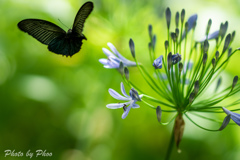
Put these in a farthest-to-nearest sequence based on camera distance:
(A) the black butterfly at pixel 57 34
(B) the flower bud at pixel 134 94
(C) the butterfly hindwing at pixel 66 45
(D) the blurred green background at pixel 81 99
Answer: (D) the blurred green background at pixel 81 99
(C) the butterfly hindwing at pixel 66 45
(A) the black butterfly at pixel 57 34
(B) the flower bud at pixel 134 94

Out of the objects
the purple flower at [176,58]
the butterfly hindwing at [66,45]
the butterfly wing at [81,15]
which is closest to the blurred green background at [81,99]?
the butterfly hindwing at [66,45]

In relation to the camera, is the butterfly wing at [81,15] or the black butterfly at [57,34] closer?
the butterfly wing at [81,15]

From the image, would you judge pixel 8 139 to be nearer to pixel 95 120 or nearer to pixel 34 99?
pixel 34 99

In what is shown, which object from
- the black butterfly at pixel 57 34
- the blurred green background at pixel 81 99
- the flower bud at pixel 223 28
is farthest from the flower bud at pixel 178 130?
the blurred green background at pixel 81 99

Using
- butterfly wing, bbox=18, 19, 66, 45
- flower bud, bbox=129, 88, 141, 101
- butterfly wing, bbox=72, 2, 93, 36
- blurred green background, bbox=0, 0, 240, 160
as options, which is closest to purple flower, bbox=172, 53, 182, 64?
flower bud, bbox=129, 88, 141, 101

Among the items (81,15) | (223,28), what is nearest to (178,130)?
(223,28)

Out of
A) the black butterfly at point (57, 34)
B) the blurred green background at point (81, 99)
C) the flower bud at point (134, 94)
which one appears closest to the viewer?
the flower bud at point (134, 94)

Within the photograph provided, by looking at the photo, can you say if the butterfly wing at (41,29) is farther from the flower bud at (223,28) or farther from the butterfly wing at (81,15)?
the flower bud at (223,28)

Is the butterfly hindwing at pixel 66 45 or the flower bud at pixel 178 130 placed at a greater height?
the butterfly hindwing at pixel 66 45

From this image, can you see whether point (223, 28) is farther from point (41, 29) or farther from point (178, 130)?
point (41, 29)
